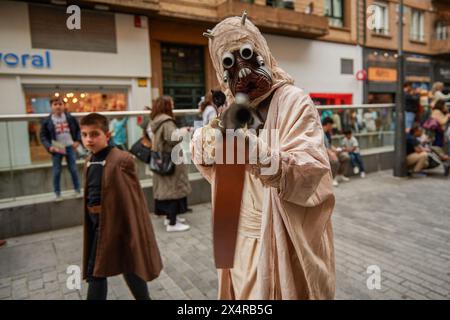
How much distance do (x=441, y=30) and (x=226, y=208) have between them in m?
2.20

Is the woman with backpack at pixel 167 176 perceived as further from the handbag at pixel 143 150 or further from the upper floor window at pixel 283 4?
the upper floor window at pixel 283 4

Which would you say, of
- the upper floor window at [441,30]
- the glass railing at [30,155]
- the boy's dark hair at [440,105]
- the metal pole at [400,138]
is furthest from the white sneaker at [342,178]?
the upper floor window at [441,30]

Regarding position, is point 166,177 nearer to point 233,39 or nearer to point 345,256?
point 345,256

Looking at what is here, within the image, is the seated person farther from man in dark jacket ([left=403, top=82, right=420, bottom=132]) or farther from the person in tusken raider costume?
the person in tusken raider costume

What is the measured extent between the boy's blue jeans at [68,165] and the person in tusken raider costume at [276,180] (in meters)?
4.22

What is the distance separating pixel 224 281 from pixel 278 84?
0.88 meters

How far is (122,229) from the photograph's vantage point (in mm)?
2469

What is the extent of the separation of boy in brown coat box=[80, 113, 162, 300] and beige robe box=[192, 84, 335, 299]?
1310 mm

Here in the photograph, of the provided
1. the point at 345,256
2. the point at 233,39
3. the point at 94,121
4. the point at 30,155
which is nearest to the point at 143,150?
the point at 30,155

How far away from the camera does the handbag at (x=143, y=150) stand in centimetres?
472

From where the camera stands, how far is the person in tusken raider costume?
104 cm
